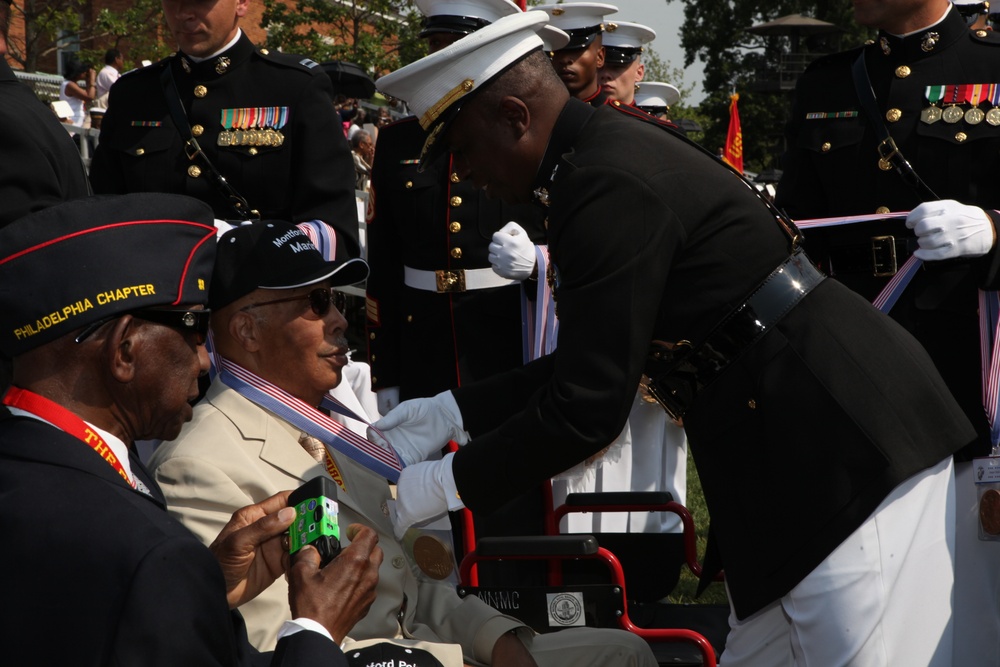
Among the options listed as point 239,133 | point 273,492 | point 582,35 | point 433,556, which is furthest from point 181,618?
point 582,35

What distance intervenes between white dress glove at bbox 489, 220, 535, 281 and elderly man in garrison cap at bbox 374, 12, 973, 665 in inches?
72.1

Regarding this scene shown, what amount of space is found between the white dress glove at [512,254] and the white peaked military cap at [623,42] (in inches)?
89.8

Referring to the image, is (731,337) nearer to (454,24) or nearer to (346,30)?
(454,24)

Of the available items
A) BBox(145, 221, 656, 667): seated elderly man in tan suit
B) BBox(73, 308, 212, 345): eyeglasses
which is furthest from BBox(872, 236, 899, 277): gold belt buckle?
BBox(73, 308, 212, 345): eyeglasses

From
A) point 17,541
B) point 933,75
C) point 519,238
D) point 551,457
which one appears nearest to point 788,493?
point 551,457

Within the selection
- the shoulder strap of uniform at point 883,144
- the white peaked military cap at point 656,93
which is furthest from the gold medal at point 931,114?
the white peaked military cap at point 656,93

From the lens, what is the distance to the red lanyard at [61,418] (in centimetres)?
202

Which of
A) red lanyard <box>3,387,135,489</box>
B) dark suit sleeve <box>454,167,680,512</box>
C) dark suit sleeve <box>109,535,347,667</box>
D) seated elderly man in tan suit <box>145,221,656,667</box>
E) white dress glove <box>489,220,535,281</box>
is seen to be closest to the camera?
dark suit sleeve <box>109,535,347,667</box>

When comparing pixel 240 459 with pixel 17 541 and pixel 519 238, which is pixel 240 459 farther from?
pixel 519 238

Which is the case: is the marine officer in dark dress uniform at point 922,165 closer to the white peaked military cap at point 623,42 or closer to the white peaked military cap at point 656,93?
the white peaked military cap at point 623,42

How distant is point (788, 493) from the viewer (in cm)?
254

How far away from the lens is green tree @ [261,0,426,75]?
20.1m

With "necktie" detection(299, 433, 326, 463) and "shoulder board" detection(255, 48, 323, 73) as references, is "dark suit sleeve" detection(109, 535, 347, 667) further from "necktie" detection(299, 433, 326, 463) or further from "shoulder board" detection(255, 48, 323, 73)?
"shoulder board" detection(255, 48, 323, 73)

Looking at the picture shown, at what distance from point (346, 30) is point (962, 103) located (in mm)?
18709
